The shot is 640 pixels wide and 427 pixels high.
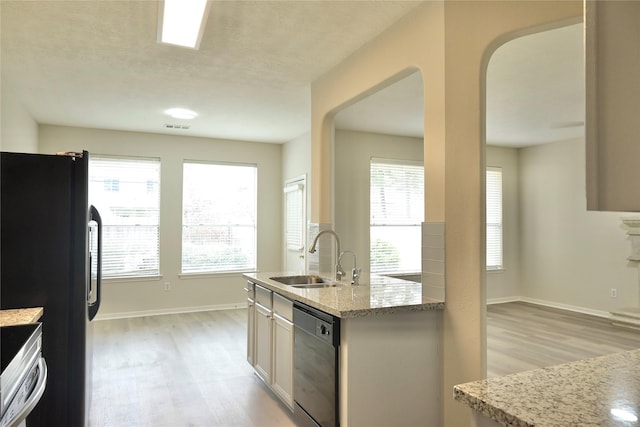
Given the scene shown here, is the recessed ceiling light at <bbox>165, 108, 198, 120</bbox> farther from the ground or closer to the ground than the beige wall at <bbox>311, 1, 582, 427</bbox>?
farther from the ground

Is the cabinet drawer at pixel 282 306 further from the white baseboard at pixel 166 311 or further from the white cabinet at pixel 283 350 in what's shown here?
the white baseboard at pixel 166 311

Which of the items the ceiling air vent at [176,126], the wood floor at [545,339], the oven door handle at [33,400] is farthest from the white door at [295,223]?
the oven door handle at [33,400]

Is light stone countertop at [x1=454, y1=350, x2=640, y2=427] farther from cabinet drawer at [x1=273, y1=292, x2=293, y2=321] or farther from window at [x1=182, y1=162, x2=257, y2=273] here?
window at [x1=182, y1=162, x2=257, y2=273]

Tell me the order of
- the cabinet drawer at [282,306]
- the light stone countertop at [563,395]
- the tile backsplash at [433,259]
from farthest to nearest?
the cabinet drawer at [282,306]
the tile backsplash at [433,259]
the light stone countertop at [563,395]

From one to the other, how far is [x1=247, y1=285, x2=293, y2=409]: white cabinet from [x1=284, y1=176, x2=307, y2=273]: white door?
2441 mm

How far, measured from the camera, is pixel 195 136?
6516 millimetres

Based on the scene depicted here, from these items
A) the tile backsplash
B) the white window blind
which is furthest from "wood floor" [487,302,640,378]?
the white window blind

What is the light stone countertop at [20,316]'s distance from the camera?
193 cm

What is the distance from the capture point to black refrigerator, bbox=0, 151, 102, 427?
2.22 metres

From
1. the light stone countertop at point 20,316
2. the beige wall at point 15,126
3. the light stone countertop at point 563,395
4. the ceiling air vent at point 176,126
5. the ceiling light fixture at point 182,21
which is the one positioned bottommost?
the light stone countertop at point 20,316

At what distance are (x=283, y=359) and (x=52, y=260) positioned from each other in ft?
5.15

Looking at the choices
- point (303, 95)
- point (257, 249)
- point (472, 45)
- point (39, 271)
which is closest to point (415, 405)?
point (472, 45)

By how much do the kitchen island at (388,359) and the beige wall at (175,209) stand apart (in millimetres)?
4443

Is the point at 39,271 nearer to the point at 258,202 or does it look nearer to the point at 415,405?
the point at 415,405
